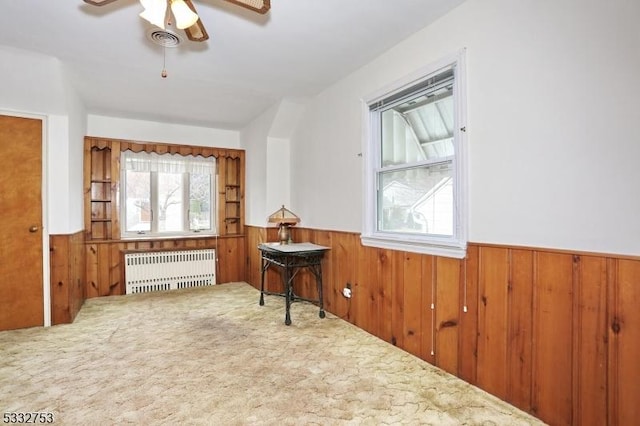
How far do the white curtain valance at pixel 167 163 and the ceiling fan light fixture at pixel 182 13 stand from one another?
11.6ft

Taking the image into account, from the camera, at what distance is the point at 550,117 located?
1.82 m

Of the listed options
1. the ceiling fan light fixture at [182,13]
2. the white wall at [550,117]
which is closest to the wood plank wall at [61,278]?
the ceiling fan light fixture at [182,13]

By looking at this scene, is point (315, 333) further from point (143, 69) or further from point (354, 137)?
point (143, 69)

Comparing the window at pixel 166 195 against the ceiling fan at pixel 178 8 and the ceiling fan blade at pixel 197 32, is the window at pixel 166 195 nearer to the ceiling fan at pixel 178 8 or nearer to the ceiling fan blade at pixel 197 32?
the ceiling fan blade at pixel 197 32

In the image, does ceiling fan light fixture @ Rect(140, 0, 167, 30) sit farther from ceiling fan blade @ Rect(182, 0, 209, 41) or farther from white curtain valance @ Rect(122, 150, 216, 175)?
white curtain valance @ Rect(122, 150, 216, 175)

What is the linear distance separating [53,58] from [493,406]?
170 inches

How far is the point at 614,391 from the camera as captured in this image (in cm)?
161

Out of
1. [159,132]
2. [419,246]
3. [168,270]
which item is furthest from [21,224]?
[419,246]

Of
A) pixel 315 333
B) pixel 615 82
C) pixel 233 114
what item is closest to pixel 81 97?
pixel 233 114

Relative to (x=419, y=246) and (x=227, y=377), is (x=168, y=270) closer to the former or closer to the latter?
(x=227, y=377)

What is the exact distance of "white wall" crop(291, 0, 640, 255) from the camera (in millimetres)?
1571

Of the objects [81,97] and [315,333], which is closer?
[315,333]

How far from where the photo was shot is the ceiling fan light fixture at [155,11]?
1.81 metres

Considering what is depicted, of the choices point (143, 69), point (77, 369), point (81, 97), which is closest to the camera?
point (77, 369)
